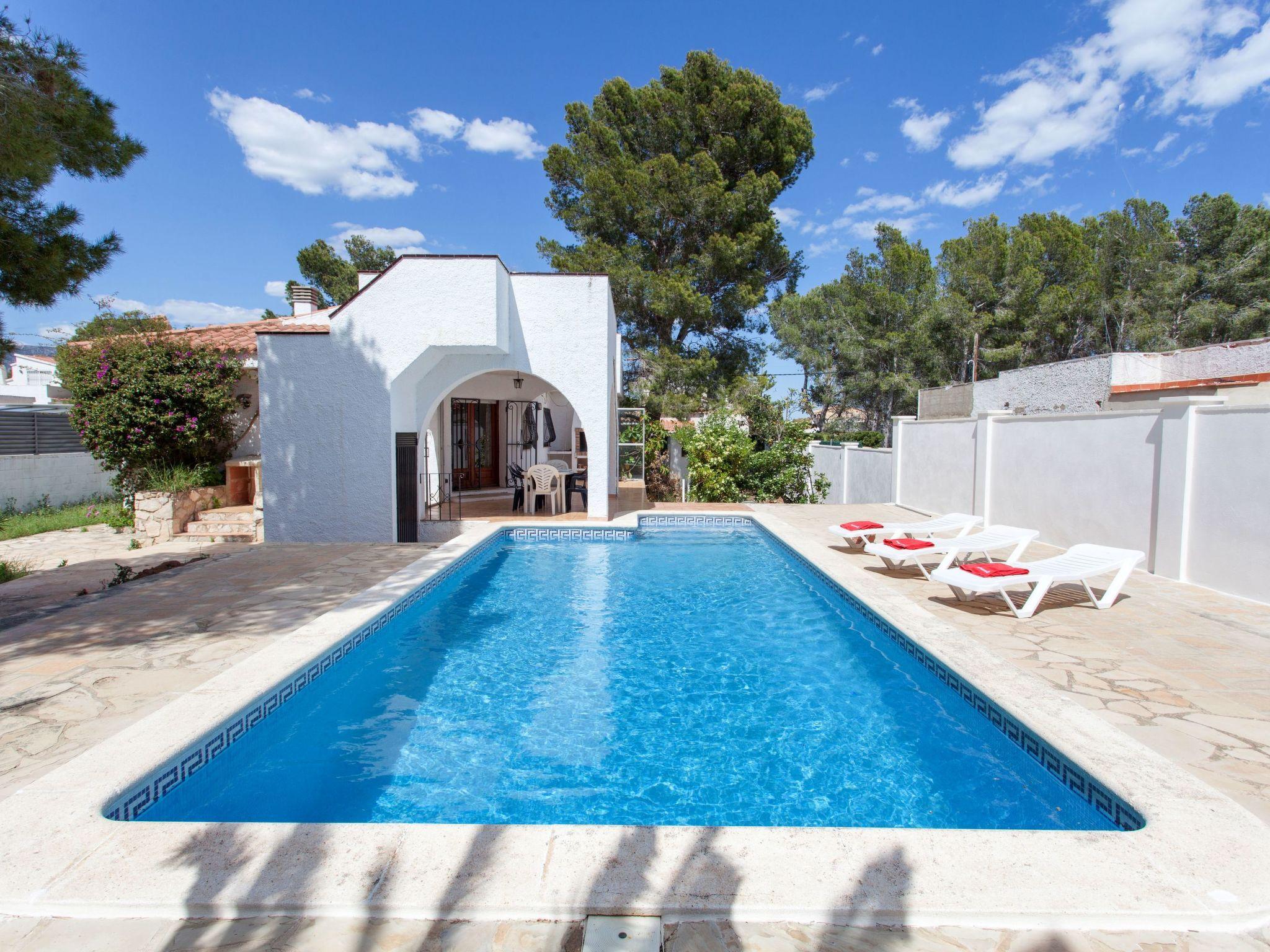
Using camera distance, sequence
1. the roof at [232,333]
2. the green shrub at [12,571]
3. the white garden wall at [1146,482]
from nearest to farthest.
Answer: the white garden wall at [1146,482], the green shrub at [12,571], the roof at [232,333]

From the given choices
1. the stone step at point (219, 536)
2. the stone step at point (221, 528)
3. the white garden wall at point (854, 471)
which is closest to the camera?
the stone step at point (219, 536)

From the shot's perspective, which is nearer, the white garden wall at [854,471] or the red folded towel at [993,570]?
the red folded towel at [993,570]

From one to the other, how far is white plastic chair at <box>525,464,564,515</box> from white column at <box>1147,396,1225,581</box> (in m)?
9.77

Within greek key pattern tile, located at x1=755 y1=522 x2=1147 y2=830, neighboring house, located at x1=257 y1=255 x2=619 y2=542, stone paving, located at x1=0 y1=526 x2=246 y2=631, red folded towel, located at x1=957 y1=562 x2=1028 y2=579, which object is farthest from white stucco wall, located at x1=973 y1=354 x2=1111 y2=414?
stone paving, located at x1=0 y1=526 x2=246 y2=631

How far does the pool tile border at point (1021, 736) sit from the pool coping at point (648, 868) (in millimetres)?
107

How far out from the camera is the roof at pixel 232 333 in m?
11.1

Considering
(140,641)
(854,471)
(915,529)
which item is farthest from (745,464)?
(140,641)

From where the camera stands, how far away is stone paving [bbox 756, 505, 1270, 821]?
3.76 metres

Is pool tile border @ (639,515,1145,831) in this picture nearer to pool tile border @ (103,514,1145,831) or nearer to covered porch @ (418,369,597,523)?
pool tile border @ (103,514,1145,831)

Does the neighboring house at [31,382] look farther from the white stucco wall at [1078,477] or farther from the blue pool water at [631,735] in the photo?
the white stucco wall at [1078,477]

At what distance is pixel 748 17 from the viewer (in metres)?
20.0

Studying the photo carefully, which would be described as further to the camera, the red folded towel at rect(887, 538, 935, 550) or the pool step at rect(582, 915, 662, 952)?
the red folded towel at rect(887, 538, 935, 550)

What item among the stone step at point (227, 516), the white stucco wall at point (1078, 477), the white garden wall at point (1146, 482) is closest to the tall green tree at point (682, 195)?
the white garden wall at point (1146, 482)

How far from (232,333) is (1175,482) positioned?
57.8ft
